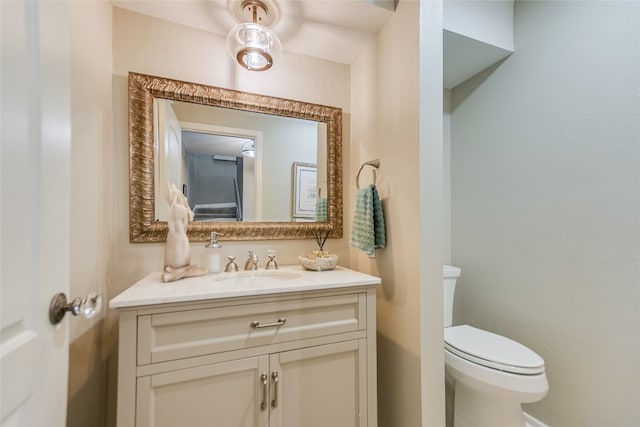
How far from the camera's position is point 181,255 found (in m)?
1.22

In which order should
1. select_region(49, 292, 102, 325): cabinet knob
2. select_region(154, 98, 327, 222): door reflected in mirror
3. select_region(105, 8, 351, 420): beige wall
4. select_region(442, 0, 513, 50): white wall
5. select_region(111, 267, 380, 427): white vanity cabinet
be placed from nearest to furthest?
select_region(49, 292, 102, 325): cabinet knob → select_region(111, 267, 380, 427): white vanity cabinet → select_region(105, 8, 351, 420): beige wall → select_region(154, 98, 327, 222): door reflected in mirror → select_region(442, 0, 513, 50): white wall

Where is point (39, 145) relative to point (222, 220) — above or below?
above

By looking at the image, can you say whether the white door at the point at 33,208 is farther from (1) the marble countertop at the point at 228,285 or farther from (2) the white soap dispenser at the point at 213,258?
(2) the white soap dispenser at the point at 213,258

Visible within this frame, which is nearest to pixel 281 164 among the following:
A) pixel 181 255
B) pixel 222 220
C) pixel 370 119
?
pixel 222 220

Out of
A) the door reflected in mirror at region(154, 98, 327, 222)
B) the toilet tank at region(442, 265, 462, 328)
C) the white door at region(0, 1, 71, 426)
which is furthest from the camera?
the toilet tank at region(442, 265, 462, 328)

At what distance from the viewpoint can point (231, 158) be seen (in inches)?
60.4

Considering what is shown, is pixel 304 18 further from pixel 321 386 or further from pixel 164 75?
pixel 321 386

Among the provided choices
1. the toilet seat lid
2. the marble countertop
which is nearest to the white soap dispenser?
the marble countertop

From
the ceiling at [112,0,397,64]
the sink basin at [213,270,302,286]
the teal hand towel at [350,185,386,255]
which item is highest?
the ceiling at [112,0,397,64]

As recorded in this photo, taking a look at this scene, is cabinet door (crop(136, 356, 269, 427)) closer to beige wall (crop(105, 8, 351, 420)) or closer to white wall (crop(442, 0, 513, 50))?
beige wall (crop(105, 8, 351, 420))

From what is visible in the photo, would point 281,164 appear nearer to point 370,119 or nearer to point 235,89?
point 235,89

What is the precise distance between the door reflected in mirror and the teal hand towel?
13.6 inches

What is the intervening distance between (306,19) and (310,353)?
1643 millimetres

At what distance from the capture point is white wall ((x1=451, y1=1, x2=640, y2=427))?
50.3 inches
